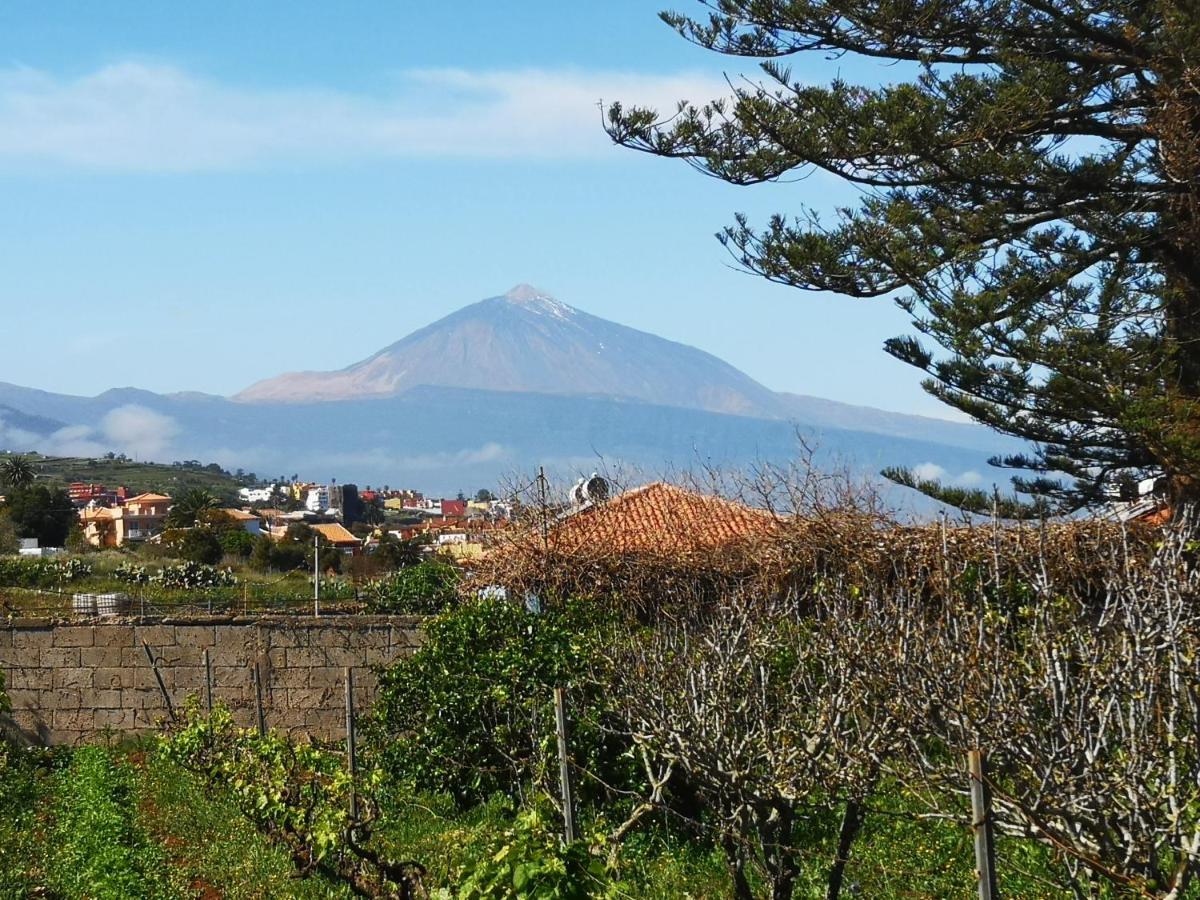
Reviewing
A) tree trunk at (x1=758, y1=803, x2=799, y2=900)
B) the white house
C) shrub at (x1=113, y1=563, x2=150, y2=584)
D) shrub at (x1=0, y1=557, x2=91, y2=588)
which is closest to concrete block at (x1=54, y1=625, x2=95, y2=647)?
tree trunk at (x1=758, y1=803, x2=799, y2=900)

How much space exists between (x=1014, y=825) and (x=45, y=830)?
26.1 feet

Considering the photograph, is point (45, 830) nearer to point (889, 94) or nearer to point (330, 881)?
point (330, 881)

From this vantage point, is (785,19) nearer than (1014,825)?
No

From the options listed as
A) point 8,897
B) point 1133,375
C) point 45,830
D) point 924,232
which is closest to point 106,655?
point 45,830

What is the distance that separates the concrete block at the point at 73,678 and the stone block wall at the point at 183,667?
0.03ft

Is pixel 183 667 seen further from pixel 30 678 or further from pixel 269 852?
pixel 269 852

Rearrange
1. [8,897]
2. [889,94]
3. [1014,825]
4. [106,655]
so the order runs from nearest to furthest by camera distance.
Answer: [1014,825] → [8,897] → [889,94] → [106,655]

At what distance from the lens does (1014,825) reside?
568cm

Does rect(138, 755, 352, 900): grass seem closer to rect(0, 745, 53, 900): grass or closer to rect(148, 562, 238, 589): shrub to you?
rect(0, 745, 53, 900): grass

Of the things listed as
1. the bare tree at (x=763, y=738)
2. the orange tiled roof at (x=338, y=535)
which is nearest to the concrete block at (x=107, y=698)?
the bare tree at (x=763, y=738)

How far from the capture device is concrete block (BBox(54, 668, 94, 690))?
15383 millimetres

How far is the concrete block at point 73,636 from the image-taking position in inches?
605

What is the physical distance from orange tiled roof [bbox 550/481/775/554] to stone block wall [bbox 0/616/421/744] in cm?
210

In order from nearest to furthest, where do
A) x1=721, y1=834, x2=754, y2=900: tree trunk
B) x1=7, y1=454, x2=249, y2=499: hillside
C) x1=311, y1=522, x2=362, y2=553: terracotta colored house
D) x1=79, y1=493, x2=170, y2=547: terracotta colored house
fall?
x1=721, y1=834, x2=754, y2=900: tree trunk
x1=311, y1=522, x2=362, y2=553: terracotta colored house
x1=79, y1=493, x2=170, y2=547: terracotta colored house
x1=7, y1=454, x2=249, y2=499: hillside
